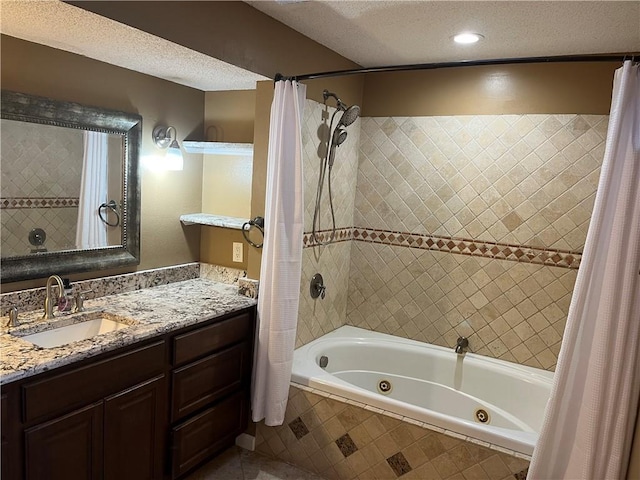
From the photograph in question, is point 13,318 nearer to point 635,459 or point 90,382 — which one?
point 90,382

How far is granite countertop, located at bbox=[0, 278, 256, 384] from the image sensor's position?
1708 mm

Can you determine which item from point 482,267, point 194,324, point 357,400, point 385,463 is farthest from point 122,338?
point 482,267

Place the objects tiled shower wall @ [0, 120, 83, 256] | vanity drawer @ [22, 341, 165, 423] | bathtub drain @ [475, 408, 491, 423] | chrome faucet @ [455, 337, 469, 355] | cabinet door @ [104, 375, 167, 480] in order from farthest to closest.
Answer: chrome faucet @ [455, 337, 469, 355] < bathtub drain @ [475, 408, 491, 423] < tiled shower wall @ [0, 120, 83, 256] < cabinet door @ [104, 375, 167, 480] < vanity drawer @ [22, 341, 165, 423]

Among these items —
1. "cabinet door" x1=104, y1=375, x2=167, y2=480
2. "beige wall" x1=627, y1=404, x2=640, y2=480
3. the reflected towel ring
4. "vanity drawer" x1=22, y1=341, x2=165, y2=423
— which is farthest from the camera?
the reflected towel ring

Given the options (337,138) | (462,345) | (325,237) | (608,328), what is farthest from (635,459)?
(337,138)

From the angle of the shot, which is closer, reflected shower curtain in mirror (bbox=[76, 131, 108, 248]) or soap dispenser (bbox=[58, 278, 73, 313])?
soap dispenser (bbox=[58, 278, 73, 313])

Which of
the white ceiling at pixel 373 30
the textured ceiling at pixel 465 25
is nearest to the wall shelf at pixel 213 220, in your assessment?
the white ceiling at pixel 373 30

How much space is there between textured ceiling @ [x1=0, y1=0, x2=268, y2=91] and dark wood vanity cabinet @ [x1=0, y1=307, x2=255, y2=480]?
4.15 feet

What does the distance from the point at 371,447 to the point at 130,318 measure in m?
1.36

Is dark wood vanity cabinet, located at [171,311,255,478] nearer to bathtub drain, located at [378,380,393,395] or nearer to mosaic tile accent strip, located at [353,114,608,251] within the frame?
bathtub drain, located at [378,380,393,395]

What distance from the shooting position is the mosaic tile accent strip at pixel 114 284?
2.17 metres

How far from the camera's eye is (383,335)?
348cm

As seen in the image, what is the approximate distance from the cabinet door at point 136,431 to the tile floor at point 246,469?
0.41m

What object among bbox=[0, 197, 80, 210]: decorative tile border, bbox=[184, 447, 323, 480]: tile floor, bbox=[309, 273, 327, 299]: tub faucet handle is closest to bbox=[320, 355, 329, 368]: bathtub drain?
bbox=[309, 273, 327, 299]: tub faucet handle
